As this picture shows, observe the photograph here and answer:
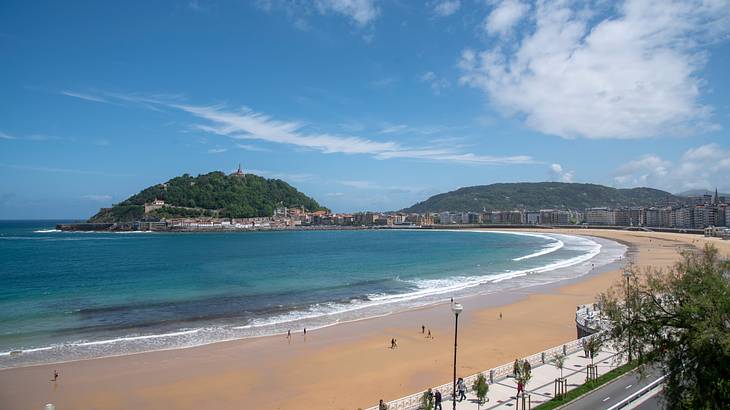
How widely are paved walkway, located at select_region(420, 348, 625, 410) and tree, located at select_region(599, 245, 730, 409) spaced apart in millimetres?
2799

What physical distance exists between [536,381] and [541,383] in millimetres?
191

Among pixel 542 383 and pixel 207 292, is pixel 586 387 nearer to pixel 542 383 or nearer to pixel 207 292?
pixel 542 383

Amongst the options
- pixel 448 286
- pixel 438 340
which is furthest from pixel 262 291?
pixel 438 340

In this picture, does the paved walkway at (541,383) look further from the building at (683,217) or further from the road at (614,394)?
the building at (683,217)

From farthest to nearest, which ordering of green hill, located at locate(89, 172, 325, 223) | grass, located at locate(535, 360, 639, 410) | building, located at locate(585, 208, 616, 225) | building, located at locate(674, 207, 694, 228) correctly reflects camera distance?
building, located at locate(585, 208, 616, 225), green hill, located at locate(89, 172, 325, 223), building, located at locate(674, 207, 694, 228), grass, located at locate(535, 360, 639, 410)

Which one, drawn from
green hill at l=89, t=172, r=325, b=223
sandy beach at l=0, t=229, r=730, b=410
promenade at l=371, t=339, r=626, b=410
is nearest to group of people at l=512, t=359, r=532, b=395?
promenade at l=371, t=339, r=626, b=410

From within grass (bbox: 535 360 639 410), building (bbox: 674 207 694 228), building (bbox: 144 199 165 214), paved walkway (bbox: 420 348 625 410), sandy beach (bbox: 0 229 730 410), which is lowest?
sandy beach (bbox: 0 229 730 410)

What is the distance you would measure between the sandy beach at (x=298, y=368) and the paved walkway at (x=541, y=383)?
11.1 feet

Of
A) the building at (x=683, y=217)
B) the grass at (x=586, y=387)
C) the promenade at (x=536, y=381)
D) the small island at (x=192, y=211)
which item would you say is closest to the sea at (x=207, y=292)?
the promenade at (x=536, y=381)

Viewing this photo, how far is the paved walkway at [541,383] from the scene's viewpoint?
12.4 m

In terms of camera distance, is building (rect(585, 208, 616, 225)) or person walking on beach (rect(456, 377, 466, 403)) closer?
person walking on beach (rect(456, 377, 466, 403))

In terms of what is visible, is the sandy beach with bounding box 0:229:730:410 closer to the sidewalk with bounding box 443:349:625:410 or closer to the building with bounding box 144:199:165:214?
the sidewalk with bounding box 443:349:625:410

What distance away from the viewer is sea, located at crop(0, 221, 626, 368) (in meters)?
23.3

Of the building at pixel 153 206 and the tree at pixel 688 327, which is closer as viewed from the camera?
the tree at pixel 688 327
